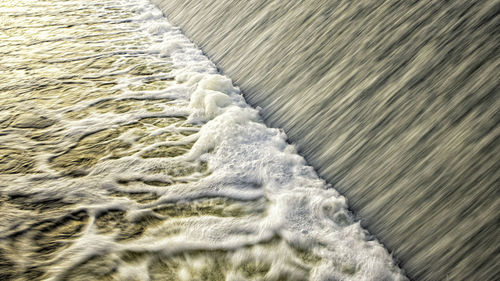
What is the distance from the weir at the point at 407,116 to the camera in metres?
1.38

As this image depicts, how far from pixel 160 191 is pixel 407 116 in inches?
53.8

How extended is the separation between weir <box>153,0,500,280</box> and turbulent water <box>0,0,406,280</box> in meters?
0.15

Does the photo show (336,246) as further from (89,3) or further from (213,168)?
(89,3)

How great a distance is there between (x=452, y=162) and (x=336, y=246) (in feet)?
2.06

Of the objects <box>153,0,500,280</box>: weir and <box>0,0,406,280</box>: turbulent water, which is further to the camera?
<box>0,0,406,280</box>: turbulent water

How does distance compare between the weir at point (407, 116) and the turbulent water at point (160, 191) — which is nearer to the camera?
the weir at point (407, 116)

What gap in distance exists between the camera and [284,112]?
2.33m

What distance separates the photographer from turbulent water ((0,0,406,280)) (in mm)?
1490

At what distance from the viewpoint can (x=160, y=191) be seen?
1889mm

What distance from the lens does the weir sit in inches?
54.5

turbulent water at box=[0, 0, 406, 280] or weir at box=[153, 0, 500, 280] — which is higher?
weir at box=[153, 0, 500, 280]

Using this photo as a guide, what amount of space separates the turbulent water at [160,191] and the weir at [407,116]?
0.15m

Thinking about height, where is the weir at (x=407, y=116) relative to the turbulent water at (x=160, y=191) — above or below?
above

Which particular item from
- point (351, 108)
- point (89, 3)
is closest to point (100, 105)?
point (351, 108)
